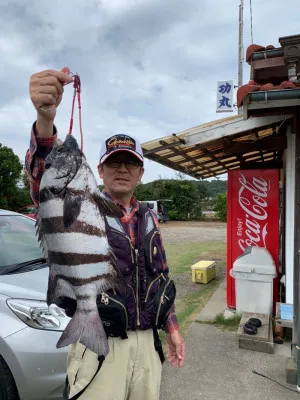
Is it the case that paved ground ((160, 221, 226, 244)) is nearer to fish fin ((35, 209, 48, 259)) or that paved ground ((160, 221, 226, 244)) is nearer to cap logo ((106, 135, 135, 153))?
cap logo ((106, 135, 135, 153))

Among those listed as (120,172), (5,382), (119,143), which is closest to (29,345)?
(5,382)

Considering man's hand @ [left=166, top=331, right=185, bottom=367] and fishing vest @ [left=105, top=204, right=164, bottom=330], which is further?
man's hand @ [left=166, top=331, right=185, bottom=367]

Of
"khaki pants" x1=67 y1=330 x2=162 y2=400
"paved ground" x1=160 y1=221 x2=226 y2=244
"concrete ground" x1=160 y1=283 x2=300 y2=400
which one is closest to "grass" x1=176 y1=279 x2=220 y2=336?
"concrete ground" x1=160 y1=283 x2=300 y2=400

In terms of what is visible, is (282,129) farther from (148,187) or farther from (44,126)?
(148,187)

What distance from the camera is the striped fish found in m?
1.44

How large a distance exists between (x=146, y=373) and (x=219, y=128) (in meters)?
3.45

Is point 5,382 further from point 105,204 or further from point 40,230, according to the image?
point 105,204

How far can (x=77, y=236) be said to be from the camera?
1469mm

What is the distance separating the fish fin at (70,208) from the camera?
144 centimetres

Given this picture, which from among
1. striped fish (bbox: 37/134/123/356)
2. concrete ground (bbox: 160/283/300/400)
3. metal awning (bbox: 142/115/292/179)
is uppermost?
metal awning (bbox: 142/115/292/179)

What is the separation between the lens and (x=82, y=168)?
145 cm

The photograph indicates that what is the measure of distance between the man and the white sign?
10353 millimetres

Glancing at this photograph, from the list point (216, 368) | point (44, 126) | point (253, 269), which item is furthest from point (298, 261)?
point (44, 126)

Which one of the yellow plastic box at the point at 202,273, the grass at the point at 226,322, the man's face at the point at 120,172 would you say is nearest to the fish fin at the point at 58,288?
the man's face at the point at 120,172
